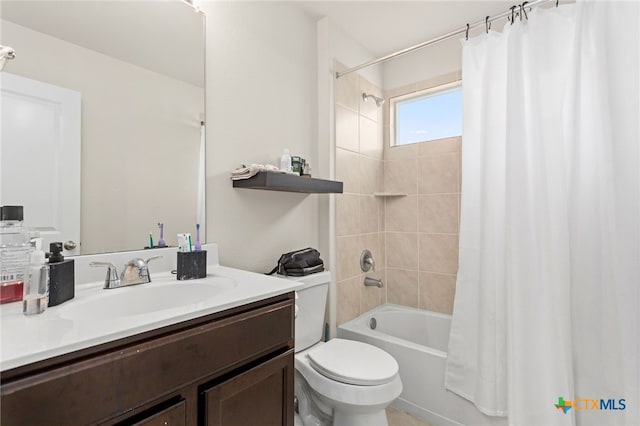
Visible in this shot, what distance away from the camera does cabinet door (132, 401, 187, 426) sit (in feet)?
2.23

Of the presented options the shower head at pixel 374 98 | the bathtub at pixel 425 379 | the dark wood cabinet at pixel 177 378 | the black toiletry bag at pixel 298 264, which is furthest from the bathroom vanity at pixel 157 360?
the shower head at pixel 374 98

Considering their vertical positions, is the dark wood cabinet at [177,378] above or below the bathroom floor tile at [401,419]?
above

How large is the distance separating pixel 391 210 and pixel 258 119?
4.52ft

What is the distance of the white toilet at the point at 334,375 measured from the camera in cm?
131

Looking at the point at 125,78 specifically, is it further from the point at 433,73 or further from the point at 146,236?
the point at 433,73

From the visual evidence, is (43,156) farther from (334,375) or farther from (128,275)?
(334,375)

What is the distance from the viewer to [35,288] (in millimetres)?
740

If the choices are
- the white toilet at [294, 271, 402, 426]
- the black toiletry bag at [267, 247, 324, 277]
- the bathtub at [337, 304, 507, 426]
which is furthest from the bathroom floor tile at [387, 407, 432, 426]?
the black toiletry bag at [267, 247, 324, 277]

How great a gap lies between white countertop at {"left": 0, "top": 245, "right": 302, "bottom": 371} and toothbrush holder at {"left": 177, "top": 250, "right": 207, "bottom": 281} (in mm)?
123

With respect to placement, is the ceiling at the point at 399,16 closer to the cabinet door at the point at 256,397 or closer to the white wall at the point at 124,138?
the white wall at the point at 124,138

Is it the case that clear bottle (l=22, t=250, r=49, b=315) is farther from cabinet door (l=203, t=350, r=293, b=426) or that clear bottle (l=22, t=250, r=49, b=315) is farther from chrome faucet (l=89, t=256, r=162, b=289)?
cabinet door (l=203, t=350, r=293, b=426)

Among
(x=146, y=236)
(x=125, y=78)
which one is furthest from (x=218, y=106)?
(x=146, y=236)

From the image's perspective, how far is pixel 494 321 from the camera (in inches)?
62.3

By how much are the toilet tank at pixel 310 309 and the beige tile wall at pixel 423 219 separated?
1.04m
